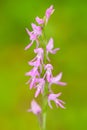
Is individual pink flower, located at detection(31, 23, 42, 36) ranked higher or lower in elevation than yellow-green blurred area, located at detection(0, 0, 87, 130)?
lower

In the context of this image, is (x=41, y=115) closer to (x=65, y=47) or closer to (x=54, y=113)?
(x=54, y=113)

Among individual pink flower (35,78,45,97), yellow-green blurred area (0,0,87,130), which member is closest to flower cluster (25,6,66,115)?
individual pink flower (35,78,45,97)

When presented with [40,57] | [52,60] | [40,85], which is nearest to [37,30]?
[40,57]

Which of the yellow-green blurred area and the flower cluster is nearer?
the flower cluster

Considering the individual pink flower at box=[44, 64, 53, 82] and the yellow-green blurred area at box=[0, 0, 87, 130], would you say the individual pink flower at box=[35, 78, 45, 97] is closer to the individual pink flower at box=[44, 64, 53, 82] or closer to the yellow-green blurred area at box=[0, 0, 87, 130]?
the individual pink flower at box=[44, 64, 53, 82]

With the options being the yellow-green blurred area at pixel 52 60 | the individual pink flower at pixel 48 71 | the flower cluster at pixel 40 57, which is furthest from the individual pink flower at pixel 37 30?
the yellow-green blurred area at pixel 52 60

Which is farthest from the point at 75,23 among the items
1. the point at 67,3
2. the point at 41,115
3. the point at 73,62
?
the point at 41,115

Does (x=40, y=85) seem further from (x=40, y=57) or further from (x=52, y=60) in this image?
(x=52, y=60)

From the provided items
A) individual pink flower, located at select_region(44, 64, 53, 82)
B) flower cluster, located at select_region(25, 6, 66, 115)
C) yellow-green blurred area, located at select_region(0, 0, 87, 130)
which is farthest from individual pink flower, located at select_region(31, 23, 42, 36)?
yellow-green blurred area, located at select_region(0, 0, 87, 130)

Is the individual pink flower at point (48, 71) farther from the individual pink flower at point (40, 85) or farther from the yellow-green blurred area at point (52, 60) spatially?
the yellow-green blurred area at point (52, 60)

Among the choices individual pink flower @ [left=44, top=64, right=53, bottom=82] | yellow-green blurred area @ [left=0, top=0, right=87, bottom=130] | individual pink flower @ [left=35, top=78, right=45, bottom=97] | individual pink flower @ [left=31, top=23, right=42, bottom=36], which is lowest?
individual pink flower @ [left=35, top=78, right=45, bottom=97]
